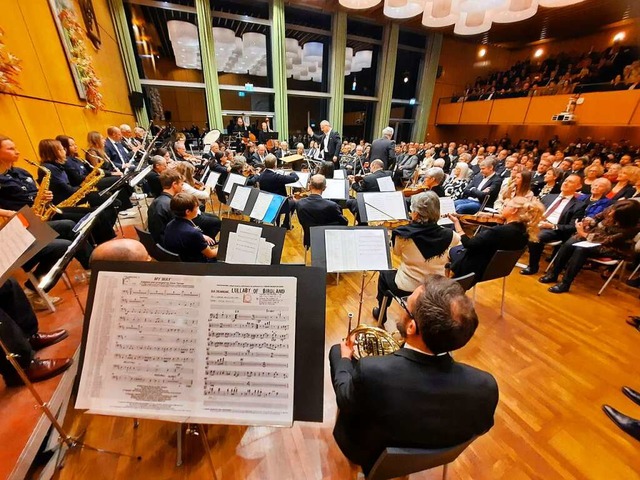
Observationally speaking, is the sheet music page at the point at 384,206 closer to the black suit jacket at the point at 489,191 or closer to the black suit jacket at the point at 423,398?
the black suit jacket at the point at 423,398

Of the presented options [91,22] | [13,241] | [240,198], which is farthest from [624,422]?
[91,22]

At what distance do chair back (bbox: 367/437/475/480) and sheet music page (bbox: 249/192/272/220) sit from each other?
2.77 m

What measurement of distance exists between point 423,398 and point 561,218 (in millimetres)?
4002

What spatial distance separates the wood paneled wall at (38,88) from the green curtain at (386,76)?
883 cm

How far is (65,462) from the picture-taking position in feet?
4.97

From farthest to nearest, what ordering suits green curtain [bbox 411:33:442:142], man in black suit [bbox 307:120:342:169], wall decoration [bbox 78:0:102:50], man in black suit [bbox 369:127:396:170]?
green curtain [bbox 411:33:442:142] → man in black suit [bbox 307:120:342:169] → man in black suit [bbox 369:127:396:170] → wall decoration [bbox 78:0:102:50]

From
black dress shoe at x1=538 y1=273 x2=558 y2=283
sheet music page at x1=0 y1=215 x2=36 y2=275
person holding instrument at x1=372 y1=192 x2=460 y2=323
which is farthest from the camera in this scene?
black dress shoe at x1=538 y1=273 x2=558 y2=283

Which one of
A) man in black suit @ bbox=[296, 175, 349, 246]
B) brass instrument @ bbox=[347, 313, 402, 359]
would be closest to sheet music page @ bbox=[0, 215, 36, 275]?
brass instrument @ bbox=[347, 313, 402, 359]

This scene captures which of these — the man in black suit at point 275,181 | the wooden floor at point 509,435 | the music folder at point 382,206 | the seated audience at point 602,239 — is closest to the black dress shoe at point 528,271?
the seated audience at point 602,239

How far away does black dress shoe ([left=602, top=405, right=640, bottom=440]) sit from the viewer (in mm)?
1708

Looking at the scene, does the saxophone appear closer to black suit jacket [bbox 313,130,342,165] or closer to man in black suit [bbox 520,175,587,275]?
black suit jacket [bbox 313,130,342,165]

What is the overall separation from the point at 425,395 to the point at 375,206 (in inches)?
93.4

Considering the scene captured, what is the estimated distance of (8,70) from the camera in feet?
9.46

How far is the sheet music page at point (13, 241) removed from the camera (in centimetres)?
125
